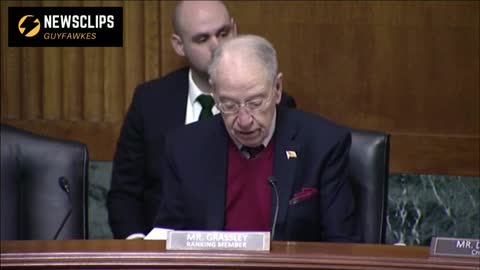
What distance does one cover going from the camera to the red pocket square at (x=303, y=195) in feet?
9.56

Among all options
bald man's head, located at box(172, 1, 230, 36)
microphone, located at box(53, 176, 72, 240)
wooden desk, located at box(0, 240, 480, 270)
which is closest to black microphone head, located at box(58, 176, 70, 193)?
microphone, located at box(53, 176, 72, 240)

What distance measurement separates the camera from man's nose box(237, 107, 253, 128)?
2.88 meters

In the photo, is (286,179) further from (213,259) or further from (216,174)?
(213,259)

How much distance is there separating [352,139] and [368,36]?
900 mm

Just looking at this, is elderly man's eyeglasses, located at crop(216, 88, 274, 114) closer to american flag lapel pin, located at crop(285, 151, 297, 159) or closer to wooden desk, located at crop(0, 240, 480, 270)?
american flag lapel pin, located at crop(285, 151, 297, 159)

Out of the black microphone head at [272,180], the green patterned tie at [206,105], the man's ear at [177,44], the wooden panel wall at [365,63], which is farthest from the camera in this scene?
the wooden panel wall at [365,63]

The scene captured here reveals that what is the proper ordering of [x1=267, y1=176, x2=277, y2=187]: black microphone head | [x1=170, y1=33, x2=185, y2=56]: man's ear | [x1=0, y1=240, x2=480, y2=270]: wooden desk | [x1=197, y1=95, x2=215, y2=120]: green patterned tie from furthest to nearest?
[x1=170, y1=33, x2=185, y2=56]: man's ear
[x1=197, y1=95, x2=215, y2=120]: green patterned tie
[x1=267, y1=176, x2=277, y2=187]: black microphone head
[x1=0, y1=240, x2=480, y2=270]: wooden desk

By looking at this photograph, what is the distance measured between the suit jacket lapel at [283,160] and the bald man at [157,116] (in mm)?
560

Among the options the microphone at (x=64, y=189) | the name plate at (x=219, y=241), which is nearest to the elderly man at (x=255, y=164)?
the microphone at (x=64, y=189)

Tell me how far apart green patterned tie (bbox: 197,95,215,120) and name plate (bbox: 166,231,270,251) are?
4.18ft

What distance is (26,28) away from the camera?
3863 millimetres

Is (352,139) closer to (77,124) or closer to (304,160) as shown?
(304,160)

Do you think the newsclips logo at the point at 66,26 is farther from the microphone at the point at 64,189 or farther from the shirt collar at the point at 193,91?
the microphone at the point at 64,189

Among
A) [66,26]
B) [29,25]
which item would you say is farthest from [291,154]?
[29,25]
